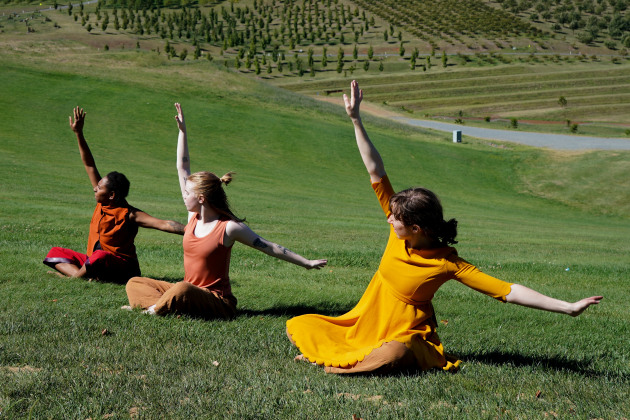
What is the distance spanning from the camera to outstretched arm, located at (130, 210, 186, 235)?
7.46 meters

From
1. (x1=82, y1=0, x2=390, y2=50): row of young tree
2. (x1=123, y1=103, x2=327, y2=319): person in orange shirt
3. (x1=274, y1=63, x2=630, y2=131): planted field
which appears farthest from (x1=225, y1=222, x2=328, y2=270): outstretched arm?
(x1=82, y1=0, x2=390, y2=50): row of young tree

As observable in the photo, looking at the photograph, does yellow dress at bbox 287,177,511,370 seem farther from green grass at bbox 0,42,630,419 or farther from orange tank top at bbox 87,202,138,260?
orange tank top at bbox 87,202,138,260

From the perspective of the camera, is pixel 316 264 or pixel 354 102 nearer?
pixel 354 102

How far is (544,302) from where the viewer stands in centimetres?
443

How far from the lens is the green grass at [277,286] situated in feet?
14.3

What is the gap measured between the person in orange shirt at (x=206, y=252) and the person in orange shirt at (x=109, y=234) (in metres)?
1.37

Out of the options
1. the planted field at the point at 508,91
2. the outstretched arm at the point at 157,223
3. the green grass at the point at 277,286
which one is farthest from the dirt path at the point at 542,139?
the outstretched arm at the point at 157,223

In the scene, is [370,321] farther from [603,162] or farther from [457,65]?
[457,65]

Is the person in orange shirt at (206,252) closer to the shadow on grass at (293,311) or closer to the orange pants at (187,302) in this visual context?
the orange pants at (187,302)

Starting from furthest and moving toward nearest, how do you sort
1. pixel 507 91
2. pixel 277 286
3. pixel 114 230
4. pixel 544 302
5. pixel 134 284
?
pixel 507 91, pixel 277 286, pixel 114 230, pixel 134 284, pixel 544 302

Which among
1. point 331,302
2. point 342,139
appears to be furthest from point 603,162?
point 331,302

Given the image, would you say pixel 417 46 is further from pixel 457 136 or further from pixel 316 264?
pixel 316 264

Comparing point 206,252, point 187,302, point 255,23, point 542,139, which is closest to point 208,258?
point 206,252

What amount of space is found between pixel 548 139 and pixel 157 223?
165 feet
